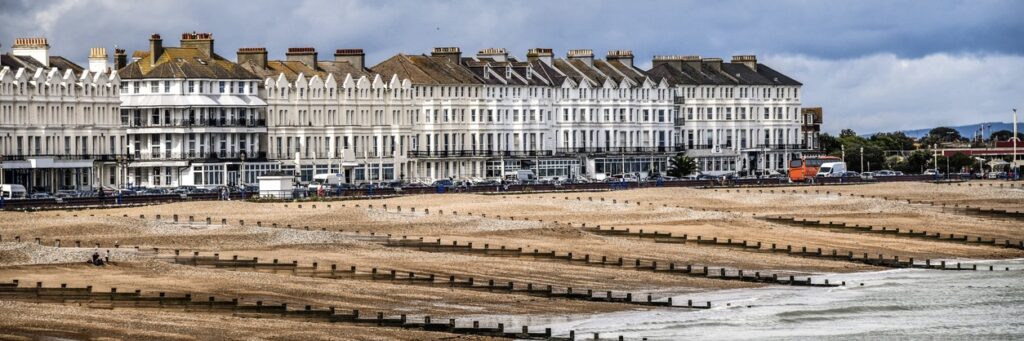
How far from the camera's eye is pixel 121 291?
172 ft

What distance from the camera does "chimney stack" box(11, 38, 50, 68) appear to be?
11500 centimetres

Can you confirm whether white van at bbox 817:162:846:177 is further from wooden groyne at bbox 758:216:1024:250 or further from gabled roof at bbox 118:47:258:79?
wooden groyne at bbox 758:216:1024:250

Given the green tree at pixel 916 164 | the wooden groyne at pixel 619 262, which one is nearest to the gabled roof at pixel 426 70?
the green tree at pixel 916 164

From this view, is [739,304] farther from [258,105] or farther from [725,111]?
[725,111]

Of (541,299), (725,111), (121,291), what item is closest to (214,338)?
(121,291)

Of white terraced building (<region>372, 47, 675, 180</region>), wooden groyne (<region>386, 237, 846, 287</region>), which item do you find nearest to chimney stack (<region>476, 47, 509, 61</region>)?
white terraced building (<region>372, 47, 675, 180</region>)

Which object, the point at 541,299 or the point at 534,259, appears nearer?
the point at 541,299

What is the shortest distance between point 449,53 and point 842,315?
8536cm

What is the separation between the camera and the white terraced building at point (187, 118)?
11575 cm

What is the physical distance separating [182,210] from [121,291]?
29.6 meters

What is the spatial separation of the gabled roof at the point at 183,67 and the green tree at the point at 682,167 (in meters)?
32.5

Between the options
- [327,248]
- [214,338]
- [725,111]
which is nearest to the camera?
[214,338]

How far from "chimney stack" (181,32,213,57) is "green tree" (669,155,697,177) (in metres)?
34.5

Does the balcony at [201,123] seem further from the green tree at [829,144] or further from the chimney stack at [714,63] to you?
the green tree at [829,144]
